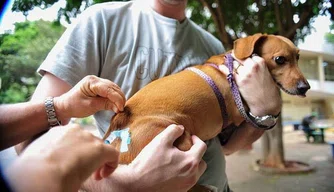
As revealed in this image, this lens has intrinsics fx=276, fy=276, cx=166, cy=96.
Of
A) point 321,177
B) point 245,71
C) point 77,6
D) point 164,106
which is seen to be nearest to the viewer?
point 164,106

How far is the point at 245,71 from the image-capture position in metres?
0.84

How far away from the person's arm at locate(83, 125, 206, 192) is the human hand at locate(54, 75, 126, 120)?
133 millimetres

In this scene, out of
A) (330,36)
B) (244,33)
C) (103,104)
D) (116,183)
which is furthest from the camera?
(244,33)

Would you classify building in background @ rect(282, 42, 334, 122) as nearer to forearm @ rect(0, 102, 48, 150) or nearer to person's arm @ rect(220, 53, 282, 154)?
person's arm @ rect(220, 53, 282, 154)

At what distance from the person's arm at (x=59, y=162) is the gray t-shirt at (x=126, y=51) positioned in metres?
0.40

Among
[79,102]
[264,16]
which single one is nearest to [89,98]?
[79,102]

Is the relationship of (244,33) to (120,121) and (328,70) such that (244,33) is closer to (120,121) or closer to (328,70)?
(328,70)

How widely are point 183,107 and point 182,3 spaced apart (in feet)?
1.35

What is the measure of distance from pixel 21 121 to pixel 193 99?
426 millimetres

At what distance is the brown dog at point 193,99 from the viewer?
0.66m

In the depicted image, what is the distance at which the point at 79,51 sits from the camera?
0.75 meters

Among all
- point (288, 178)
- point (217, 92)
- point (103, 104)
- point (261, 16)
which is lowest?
point (288, 178)

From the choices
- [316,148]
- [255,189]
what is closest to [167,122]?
[255,189]

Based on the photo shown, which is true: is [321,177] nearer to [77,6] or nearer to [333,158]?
[333,158]
